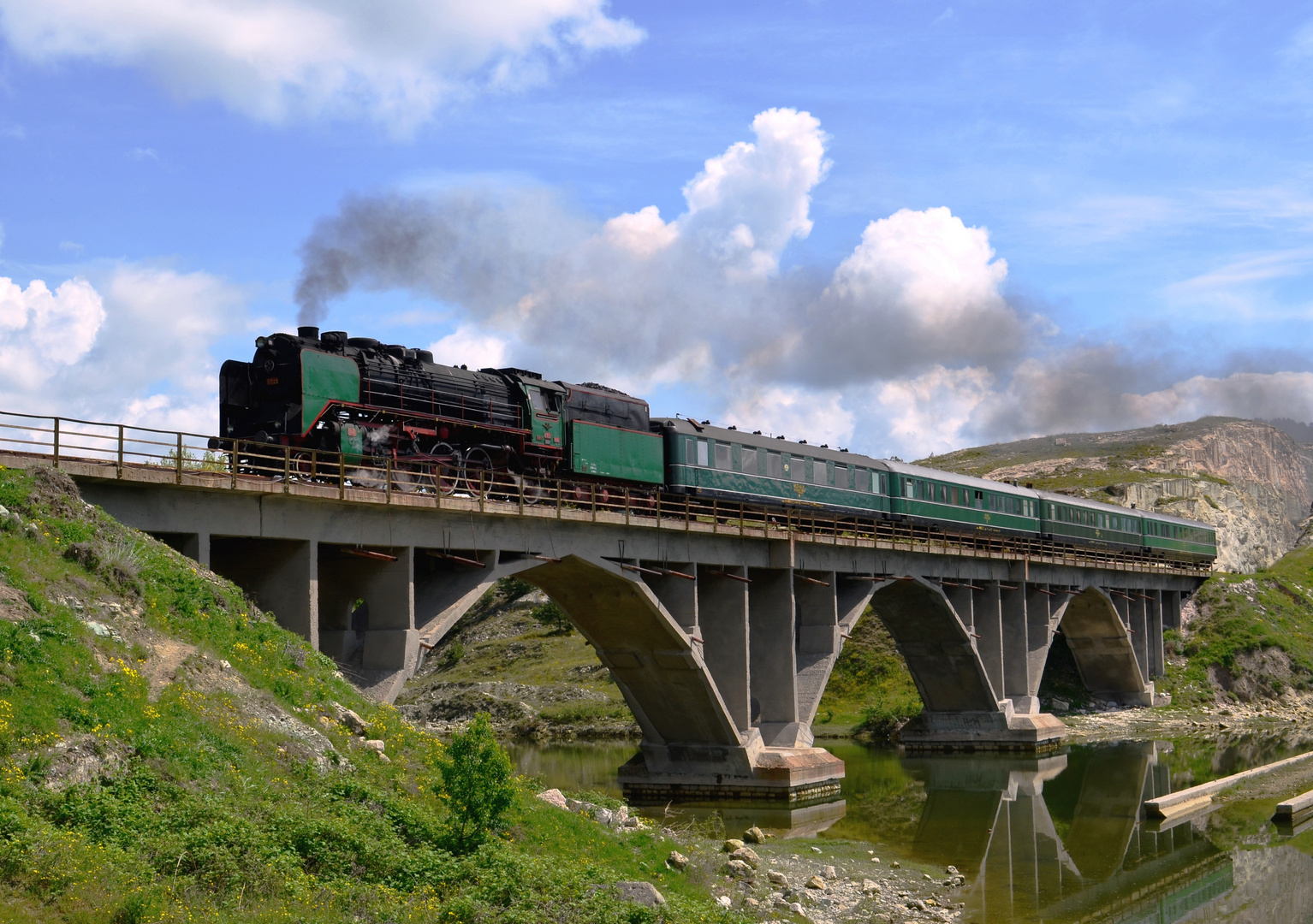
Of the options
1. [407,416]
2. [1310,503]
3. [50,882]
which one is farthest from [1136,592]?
[1310,503]

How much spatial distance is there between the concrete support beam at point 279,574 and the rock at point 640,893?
830 cm

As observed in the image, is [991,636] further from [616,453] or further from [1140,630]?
[616,453]

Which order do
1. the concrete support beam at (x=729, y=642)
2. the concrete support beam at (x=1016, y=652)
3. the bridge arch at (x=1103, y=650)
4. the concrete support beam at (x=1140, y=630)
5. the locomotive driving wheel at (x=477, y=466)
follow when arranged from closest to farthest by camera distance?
the locomotive driving wheel at (x=477, y=466) → the concrete support beam at (x=729, y=642) → the concrete support beam at (x=1016, y=652) → the bridge arch at (x=1103, y=650) → the concrete support beam at (x=1140, y=630)

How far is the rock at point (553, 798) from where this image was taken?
20562 millimetres

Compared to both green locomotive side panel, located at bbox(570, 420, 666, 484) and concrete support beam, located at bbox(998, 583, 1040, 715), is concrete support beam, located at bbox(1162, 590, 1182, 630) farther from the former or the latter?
green locomotive side panel, located at bbox(570, 420, 666, 484)

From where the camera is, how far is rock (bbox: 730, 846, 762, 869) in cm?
2366

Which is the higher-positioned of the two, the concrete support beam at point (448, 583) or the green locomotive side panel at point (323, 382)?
the green locomotive side panel at point (323, 382)

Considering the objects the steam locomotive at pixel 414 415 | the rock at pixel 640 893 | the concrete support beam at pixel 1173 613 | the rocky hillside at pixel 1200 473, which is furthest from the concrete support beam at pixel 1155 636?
the rock at pixel 640 893

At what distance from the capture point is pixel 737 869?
2247cm

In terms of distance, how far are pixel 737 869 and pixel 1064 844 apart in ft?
38.9

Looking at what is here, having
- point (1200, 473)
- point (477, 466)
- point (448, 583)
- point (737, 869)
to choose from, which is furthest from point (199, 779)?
point (1200, 473)

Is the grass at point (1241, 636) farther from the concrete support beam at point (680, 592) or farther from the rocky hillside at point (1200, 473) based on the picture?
the concrete support beam at point (680, 592)

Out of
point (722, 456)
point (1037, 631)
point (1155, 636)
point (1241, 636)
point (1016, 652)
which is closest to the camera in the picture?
point (722, 456)

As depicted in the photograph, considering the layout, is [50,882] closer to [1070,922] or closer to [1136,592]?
[1070,922]
